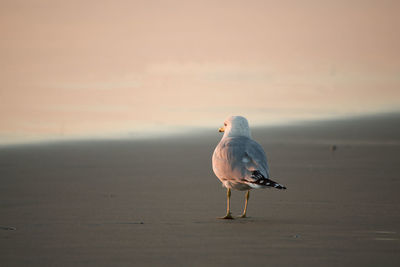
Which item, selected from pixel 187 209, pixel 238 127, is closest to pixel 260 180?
pixel 187 209

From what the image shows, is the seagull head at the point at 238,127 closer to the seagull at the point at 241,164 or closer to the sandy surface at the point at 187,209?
the seagull at the point at 241,164

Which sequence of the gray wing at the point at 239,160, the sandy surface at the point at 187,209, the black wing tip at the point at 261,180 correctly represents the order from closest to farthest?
the sandy surface at the point at 187,209 < the black wing tip at the point at 261,180 < the gray wing at the point at 239,160

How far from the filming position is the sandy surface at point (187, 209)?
548 cm

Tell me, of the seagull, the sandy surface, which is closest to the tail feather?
the seagull

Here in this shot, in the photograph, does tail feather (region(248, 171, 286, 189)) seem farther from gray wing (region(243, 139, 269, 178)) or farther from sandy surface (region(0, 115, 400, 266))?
sandy surface (region(0, 115, 400, 266))

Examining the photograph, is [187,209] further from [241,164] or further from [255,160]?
[255,160]

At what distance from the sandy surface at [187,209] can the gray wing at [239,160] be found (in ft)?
1.58

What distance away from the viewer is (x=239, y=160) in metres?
7.45

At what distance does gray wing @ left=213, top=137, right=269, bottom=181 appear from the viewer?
733 centimetres

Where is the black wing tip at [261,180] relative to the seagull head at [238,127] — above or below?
below

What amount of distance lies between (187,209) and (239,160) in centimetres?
86

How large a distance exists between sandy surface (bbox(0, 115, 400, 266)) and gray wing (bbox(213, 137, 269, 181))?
481mm

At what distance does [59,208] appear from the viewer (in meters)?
7.89

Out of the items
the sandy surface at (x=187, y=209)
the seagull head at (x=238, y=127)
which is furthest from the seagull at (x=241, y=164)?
the sandy surface at (x=187, y=209)
